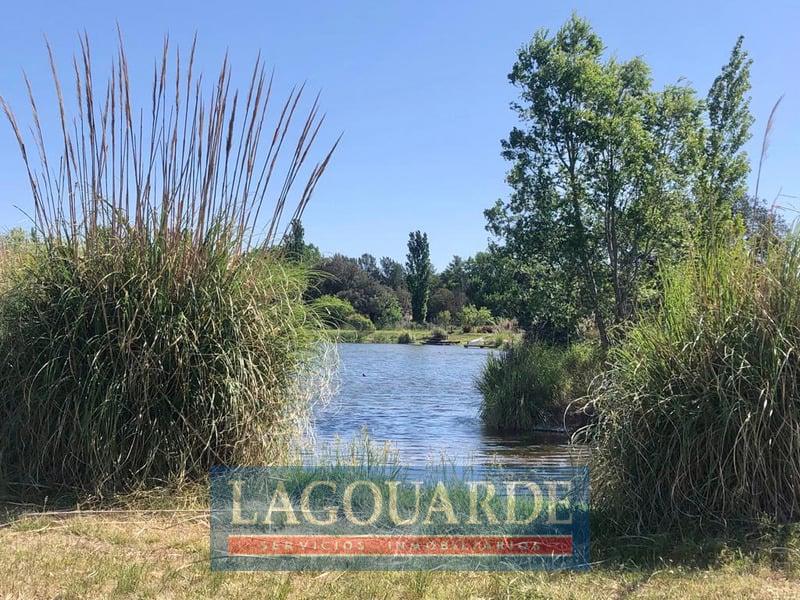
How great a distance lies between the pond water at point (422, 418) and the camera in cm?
1005

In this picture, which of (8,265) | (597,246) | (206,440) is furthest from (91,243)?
(597,246)

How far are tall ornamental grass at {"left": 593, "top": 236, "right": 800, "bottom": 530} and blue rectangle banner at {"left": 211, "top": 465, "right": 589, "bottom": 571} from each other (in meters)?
0.46

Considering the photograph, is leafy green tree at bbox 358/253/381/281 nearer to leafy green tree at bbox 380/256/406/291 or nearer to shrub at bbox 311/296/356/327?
leafy green tree at bbox 380/256/406/291

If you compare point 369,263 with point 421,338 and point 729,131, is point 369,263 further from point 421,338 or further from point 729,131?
point 729,131

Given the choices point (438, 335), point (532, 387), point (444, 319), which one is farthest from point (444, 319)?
point (532, 387)

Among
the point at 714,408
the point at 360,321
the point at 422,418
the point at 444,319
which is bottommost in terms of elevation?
the point at 422,418

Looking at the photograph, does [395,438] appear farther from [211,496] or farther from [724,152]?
[724,152]

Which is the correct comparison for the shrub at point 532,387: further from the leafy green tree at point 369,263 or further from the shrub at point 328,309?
the leafy green tree at point 369,263

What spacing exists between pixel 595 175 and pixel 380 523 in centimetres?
1292

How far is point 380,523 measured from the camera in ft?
13.4

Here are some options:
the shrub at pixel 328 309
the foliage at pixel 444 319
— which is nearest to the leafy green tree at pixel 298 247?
the shrub at pixel 328 309

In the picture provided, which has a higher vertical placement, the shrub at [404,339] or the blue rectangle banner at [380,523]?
the shrub at [404,339]

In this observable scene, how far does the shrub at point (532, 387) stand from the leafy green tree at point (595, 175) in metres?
1.02

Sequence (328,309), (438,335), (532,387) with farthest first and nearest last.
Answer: (438,335) → (532,387) → (328,309)
